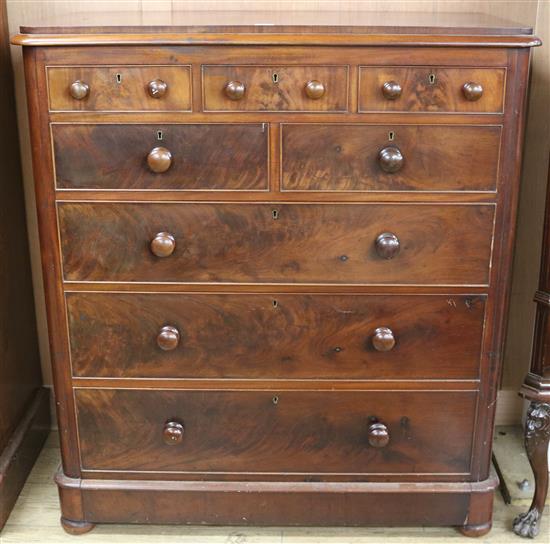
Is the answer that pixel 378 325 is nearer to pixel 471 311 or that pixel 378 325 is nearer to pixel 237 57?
pixel 471 311

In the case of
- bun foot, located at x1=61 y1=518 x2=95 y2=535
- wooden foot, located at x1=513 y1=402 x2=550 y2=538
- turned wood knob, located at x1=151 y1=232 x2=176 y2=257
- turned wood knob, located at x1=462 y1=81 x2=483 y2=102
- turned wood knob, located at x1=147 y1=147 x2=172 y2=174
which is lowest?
bun foot, located at x1=61 y1=518 x2=95 y2=535

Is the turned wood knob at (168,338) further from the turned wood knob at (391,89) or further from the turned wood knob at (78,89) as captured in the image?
the turned wood knob at (391,89)

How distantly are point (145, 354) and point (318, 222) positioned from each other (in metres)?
0.54

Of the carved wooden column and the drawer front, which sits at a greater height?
the drawer front

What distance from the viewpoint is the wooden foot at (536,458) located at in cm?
205

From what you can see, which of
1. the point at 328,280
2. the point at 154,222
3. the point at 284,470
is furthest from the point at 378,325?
the point at 154,222

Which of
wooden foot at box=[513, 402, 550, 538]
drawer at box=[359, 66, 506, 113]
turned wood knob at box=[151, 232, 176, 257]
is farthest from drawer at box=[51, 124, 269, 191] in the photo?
wooden foot at box=[513, 402, 550, 538]

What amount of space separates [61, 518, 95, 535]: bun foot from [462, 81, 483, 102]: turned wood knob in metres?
1.46

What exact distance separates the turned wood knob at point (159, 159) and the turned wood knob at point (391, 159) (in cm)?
48

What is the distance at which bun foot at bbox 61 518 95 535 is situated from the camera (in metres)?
2.16

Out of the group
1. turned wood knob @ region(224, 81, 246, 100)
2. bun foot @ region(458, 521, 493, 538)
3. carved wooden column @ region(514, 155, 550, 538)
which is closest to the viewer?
turned wood knob @ region(224, 81, 246, 100)

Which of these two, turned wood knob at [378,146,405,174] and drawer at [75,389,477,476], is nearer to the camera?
turned wood knob at [378,146,405,174]

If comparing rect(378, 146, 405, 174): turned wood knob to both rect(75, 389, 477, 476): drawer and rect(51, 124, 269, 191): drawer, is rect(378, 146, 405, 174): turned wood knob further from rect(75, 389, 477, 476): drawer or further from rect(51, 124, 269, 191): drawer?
rect(75, 389, 477, 476): drawer

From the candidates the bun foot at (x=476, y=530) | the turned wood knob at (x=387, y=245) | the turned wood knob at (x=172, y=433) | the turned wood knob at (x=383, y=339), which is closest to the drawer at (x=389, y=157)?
the turned wood knob at (x=387, y=245)
